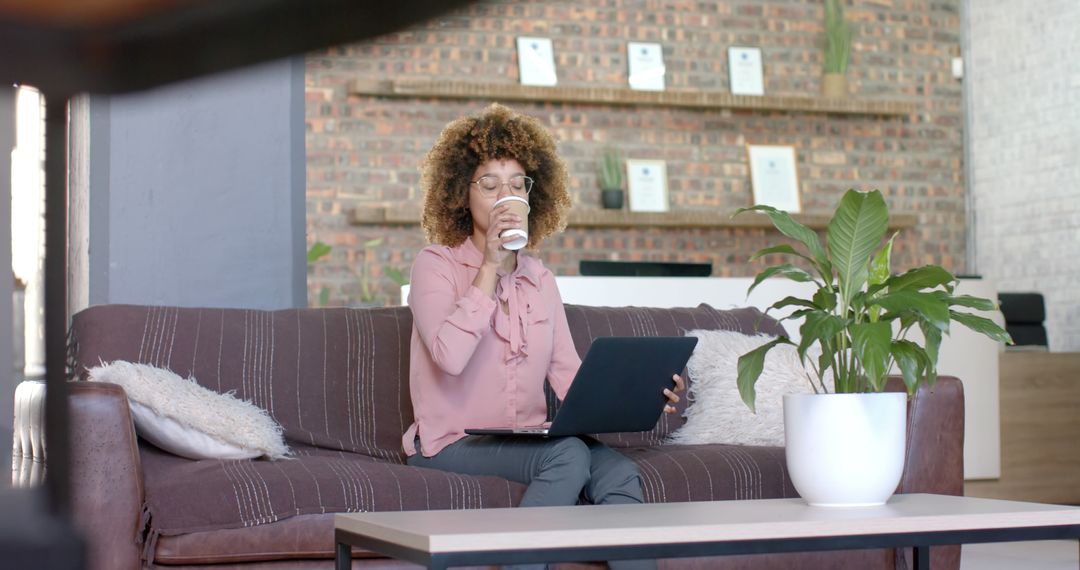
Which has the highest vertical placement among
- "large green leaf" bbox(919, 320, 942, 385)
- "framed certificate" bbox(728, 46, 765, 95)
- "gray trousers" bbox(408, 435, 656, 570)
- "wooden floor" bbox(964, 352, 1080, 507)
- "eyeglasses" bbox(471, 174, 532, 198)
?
"framed certificate" bbox(728, 46, 765, 95)

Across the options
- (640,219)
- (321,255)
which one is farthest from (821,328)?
(640,219)

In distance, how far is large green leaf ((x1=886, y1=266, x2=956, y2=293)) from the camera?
5.80 feet

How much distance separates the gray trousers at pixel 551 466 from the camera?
2.24m

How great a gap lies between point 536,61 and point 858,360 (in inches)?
181

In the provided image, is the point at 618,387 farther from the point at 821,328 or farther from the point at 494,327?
the point at 821,328

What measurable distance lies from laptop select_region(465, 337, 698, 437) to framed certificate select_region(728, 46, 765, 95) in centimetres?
432

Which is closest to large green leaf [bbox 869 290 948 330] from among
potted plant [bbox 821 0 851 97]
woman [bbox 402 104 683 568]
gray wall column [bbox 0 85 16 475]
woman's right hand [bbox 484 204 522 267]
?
woman [bbox 402 104 683 568]

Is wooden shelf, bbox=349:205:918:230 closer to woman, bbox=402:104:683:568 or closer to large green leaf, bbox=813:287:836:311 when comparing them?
woman, bbox=402:104:683:568

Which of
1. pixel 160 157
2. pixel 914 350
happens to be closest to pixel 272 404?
pixel 914 350

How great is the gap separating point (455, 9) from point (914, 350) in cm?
150

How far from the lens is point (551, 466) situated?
89.3 inches

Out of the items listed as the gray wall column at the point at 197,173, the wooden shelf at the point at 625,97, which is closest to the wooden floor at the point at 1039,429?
the wooden shelf at the point at 625,97

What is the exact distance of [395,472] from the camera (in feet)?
7.77

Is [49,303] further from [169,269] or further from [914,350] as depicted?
[169,269]
